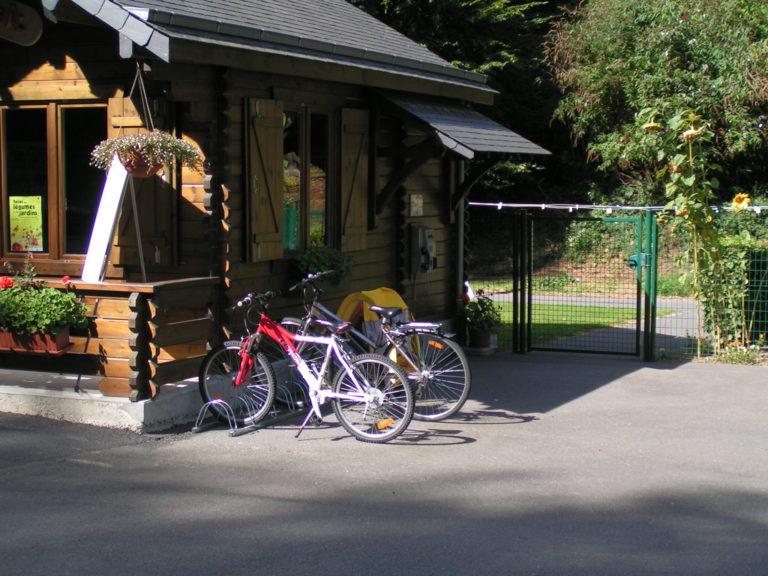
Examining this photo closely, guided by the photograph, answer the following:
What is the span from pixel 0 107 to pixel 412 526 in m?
5.65

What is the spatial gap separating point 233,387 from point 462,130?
4.09 m

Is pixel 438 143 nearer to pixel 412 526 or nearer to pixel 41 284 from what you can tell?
pixel 41 284

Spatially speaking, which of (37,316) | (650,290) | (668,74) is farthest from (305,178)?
(668,74)

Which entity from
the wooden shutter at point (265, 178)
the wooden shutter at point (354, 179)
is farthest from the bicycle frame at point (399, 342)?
the wooden shutter at point (354, 179)

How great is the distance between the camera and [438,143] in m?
10.0

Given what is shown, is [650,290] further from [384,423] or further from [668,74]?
[668,74]

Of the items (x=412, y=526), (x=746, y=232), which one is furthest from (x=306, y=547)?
(x=746, y=232)

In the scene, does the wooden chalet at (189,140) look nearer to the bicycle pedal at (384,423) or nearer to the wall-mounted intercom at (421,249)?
the wall-mounted intercom at (421,249)

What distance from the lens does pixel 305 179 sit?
9.47 metres

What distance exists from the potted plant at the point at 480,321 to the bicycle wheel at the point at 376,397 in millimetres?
4884

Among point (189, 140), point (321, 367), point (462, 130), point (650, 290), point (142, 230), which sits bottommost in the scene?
point (321, 367)

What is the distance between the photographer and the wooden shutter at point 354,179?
32.6ft

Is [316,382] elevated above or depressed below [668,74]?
below

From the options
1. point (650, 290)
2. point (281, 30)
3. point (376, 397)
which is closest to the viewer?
point (376, 397)
